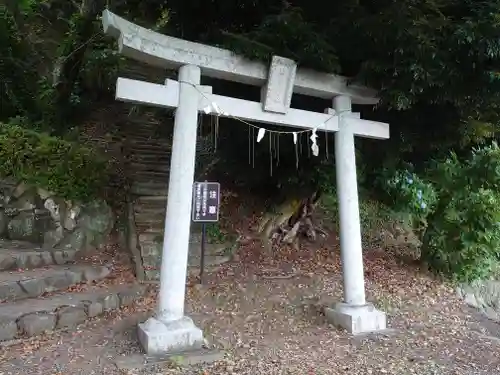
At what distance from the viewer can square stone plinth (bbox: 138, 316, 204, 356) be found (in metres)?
3.82

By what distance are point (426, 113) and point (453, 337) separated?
107 inches

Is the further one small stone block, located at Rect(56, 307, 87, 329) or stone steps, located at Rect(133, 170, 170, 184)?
stone steps, located at Rect(133, 170, 170, 184)

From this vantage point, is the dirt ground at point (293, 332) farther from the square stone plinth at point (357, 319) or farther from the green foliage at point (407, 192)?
the green foliage at point (407, 192)

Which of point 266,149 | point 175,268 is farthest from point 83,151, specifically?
point 175,268

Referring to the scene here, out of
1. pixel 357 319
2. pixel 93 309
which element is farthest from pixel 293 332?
pixel 93 309

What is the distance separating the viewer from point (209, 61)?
→ 4270 mm

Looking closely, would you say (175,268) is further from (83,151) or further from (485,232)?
(485,232)

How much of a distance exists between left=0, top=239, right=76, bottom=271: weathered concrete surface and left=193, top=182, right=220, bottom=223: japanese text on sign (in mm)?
2103

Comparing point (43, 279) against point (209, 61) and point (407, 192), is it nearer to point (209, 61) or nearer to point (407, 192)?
point (209, 61)

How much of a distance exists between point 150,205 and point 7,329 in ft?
11.0

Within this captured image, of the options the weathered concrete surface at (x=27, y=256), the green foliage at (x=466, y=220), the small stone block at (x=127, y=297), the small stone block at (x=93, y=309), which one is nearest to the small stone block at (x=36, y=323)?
the small stone block at (x=93, y=309)

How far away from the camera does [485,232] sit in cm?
646

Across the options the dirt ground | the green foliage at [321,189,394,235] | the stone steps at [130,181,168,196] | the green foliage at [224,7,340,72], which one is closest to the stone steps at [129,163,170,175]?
the stone steps at [130,181,168,196]

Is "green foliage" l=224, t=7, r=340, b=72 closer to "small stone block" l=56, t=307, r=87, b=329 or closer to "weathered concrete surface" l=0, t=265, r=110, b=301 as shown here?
"small stone block" l=56, t=307, r=87, b=329
